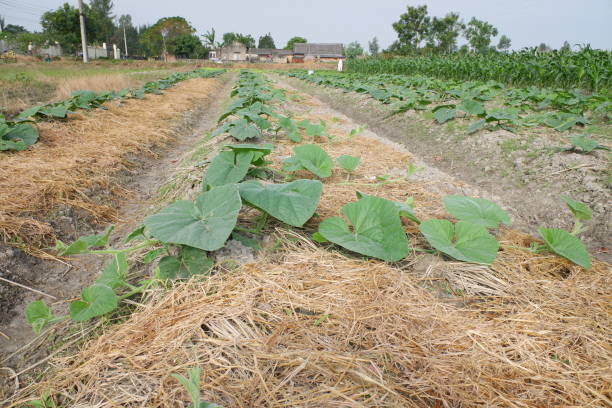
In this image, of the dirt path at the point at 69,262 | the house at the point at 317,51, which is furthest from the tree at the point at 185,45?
the dirt path at the point at 69,262

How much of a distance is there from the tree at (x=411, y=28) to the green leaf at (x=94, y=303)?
4633 centimetres

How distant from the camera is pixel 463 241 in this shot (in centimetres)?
163

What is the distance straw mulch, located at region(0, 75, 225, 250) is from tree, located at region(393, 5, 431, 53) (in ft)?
142

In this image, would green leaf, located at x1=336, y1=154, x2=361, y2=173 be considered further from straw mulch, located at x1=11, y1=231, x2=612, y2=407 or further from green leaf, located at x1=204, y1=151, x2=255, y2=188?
straw mulch, located at x1=11, y1=231, x2=612, y2=407

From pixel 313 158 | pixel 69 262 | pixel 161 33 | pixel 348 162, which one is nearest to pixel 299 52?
pixel 161 33

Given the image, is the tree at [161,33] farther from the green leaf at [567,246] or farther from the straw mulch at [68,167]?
the green leaf at [567,246]

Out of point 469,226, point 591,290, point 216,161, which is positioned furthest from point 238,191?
point 591,290

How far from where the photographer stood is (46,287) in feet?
6.15

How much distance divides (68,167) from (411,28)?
4691 centimetres

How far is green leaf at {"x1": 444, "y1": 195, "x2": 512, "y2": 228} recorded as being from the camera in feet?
6.02

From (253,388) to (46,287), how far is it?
1.57 m

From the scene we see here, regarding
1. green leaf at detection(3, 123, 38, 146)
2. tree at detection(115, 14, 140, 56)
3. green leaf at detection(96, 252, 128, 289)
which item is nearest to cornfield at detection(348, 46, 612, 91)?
green leaf at detection(96, 252, 128, 289)

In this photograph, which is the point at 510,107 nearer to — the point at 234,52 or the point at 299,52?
the point at 299,52

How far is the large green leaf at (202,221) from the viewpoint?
1.38 m
